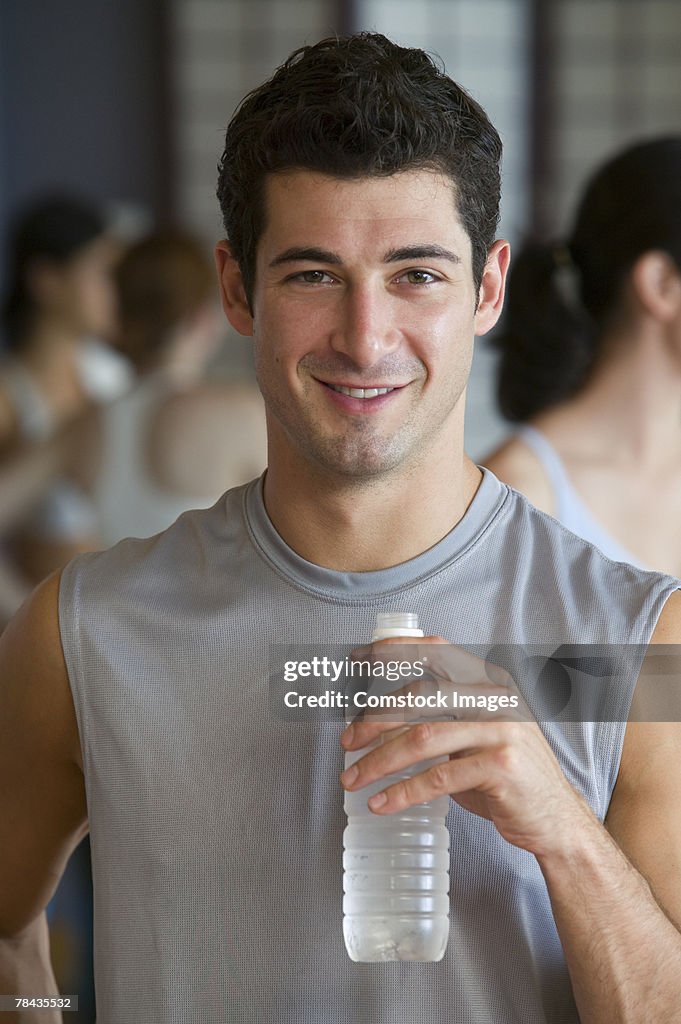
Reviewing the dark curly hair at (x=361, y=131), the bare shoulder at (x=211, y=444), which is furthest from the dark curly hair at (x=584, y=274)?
the dark curly hair at (x=361, y=131)

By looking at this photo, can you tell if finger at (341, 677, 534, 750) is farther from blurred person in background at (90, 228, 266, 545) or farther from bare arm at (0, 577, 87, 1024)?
blurred person in background at (90, 228, 266, 545)

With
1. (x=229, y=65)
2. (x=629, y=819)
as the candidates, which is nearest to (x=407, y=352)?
(x=629, y=819)

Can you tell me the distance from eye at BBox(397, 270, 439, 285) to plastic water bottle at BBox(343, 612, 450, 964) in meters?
0.33

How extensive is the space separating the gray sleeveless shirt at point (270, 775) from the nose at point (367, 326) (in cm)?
16

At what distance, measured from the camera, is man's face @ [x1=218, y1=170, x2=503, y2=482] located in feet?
3.36

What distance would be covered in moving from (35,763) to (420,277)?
1.60ft

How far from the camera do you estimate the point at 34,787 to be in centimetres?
116

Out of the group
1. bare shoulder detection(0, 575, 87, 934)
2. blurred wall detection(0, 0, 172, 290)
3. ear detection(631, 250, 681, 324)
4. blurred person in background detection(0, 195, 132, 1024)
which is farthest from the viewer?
blurred wall detection(0, 0, 172, 290)

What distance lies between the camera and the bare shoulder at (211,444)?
2.46m


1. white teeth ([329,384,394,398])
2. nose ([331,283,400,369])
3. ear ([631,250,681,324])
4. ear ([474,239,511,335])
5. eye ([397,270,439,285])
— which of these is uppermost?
ear ([631,250,681,324])

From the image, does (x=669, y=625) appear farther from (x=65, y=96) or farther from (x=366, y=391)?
(x=65, y=96)

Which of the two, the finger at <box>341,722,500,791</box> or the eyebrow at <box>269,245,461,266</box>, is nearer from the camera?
the finger at <box>341,722,500,791</box>

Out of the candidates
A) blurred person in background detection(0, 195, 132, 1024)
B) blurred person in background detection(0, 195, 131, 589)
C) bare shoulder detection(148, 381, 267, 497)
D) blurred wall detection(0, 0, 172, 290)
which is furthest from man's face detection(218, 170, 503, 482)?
blurred wall detection(0, 0, 172, 290)

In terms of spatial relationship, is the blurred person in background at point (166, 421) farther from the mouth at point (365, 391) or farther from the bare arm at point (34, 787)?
the mouth at point (365, 391)
